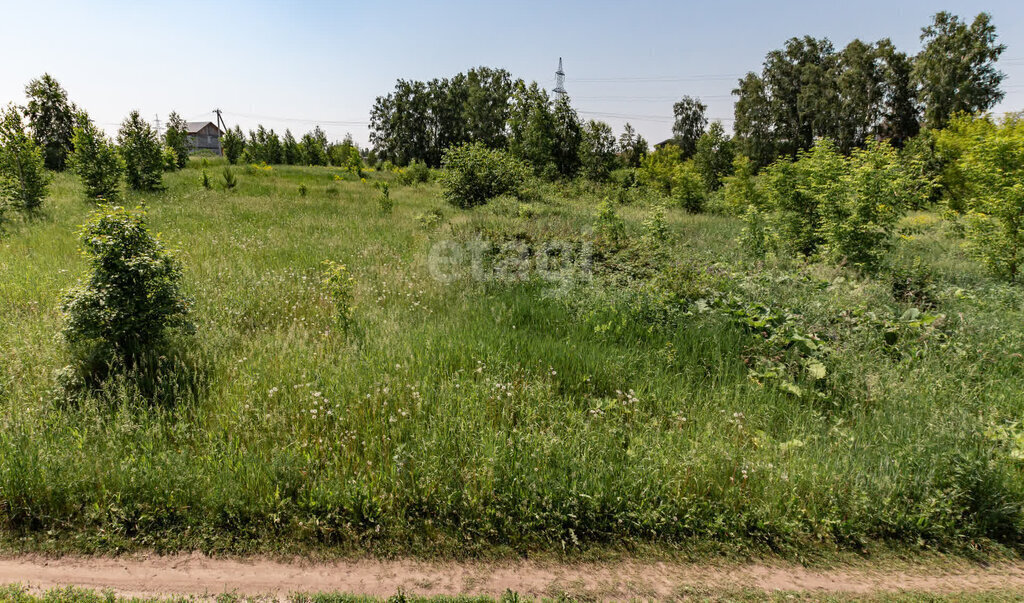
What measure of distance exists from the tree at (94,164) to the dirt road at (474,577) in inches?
837

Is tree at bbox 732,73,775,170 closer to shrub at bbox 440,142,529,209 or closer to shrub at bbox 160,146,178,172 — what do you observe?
shrub at bbox 440,142,529,209

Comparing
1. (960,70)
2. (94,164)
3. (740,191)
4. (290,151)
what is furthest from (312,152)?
(960,70)

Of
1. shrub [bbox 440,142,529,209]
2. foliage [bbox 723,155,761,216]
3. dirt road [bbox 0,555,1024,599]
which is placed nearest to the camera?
dirt road [bbox 0,555,1024,599]

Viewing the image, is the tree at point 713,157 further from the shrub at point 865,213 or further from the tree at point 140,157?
the tree at point 140,157

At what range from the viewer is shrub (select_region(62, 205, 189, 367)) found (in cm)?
444

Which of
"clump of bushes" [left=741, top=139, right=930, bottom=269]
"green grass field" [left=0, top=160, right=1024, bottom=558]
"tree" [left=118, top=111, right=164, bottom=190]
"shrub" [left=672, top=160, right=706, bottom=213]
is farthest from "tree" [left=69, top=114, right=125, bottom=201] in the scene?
"shrub" [left=672, top=160, right=706, bottom=213]

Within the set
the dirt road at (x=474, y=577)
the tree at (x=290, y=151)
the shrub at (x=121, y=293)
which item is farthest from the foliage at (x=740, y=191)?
the tree at (x=290, y=151)

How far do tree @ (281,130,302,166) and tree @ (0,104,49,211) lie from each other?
1743 inches

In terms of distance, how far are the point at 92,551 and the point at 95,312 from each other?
2.67 metres

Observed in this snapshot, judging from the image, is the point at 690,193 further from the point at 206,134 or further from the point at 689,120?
the point at 206,134

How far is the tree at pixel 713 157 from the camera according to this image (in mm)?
39719

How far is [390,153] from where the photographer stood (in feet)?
216

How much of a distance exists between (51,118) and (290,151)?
79.4ft

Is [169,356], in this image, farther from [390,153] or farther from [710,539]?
[390,153]
